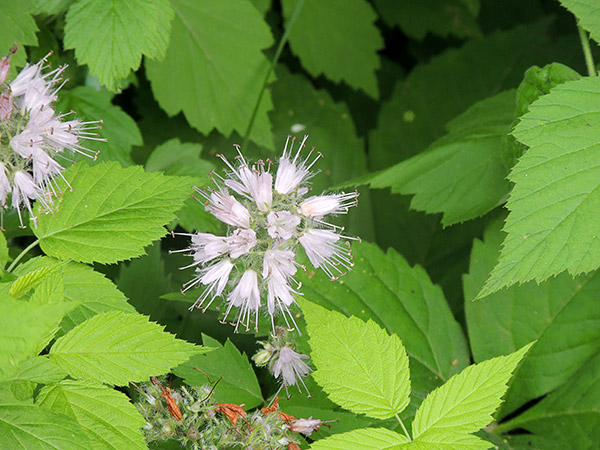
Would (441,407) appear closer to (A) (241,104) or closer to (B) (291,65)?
(A) (241,104)

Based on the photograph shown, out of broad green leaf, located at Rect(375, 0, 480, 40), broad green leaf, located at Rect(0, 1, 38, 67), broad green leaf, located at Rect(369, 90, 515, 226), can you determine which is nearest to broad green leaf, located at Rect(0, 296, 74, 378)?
broad green leaf, located at Rect(0, 1, 38, 67)

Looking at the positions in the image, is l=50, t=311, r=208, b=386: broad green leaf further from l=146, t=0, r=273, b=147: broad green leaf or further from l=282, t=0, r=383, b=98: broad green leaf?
l=282, t=0, r=383, b=98: broad green leaf

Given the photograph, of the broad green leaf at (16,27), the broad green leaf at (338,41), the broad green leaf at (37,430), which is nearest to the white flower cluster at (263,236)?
the broad green leaf at (37,430)

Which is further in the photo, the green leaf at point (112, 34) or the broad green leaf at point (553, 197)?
the green leaf at point (112, 34)

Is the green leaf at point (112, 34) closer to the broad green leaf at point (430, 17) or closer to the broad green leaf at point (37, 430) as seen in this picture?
the broad green leaf at point (37, 430)

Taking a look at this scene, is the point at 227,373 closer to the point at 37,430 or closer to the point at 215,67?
the point at 37,430

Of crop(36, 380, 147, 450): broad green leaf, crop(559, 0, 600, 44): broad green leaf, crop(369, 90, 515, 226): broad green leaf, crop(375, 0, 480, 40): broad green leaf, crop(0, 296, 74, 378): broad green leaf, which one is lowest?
crop(36, 380, 147, 450): broad green leaf
